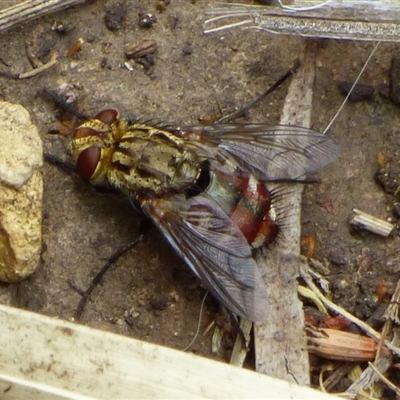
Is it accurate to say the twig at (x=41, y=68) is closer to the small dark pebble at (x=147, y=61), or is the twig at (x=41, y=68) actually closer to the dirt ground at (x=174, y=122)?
the dirt ground at (x=174, y=122)

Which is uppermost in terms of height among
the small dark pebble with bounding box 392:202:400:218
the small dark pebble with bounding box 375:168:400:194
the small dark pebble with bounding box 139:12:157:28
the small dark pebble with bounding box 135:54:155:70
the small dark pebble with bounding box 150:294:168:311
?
the small dark pebble with bounding box 139:12:157:28

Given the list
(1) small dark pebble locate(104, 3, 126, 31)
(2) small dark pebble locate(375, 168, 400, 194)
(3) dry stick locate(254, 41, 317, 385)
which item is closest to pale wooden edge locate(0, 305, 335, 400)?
(3) dry stick locate(254, 41, 317, 385)

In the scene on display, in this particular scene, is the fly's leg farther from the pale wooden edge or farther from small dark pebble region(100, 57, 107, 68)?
the pale wooden edge

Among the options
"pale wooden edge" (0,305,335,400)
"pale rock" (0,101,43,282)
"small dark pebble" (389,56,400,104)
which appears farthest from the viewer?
"small dark pebble" (389,56,400,104)

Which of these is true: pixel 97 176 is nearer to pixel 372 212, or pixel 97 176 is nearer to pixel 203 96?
pixel 203 96

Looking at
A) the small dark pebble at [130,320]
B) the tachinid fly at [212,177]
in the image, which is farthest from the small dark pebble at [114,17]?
the small dark pebble at [130,320]

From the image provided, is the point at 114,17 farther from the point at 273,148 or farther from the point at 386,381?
the point at 386,381

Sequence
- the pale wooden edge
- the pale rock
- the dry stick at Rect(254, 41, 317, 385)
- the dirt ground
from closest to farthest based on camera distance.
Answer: the pale wooden edge < the pale rock < the dry stick at Rect(254, 41, 317, 385) < the dirt ground
